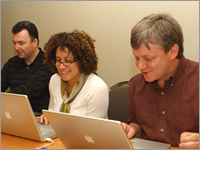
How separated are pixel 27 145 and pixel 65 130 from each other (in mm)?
275

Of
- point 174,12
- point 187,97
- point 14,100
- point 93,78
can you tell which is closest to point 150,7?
point 174,12

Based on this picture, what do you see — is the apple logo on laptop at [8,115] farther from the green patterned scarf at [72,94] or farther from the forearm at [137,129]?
the forearm at [137,129]

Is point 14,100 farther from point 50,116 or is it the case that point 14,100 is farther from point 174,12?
point 174,12

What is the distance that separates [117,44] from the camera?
2590 millimetres

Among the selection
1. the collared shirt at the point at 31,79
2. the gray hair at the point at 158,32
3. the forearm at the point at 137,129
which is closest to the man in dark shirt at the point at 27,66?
the collared shirt at the point at 31,79

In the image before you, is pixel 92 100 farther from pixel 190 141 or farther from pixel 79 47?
pixel 190 141

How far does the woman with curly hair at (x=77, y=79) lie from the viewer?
1.75 metres

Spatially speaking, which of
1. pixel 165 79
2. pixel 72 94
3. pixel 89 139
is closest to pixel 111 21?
pixel 72 94

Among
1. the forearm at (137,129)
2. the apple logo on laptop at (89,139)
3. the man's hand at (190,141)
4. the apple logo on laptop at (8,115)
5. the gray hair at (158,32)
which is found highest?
the gray hair at (158,32)

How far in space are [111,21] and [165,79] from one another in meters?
1.32

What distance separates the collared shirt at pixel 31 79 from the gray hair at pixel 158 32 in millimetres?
1138

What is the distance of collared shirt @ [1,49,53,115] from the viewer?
86.7 inches

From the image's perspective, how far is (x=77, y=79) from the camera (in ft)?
6.16

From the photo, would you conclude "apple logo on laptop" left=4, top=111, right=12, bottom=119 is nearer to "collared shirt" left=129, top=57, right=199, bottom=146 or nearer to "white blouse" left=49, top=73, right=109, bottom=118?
"white blouse" left=49, top=73, right=109, bottom=118
